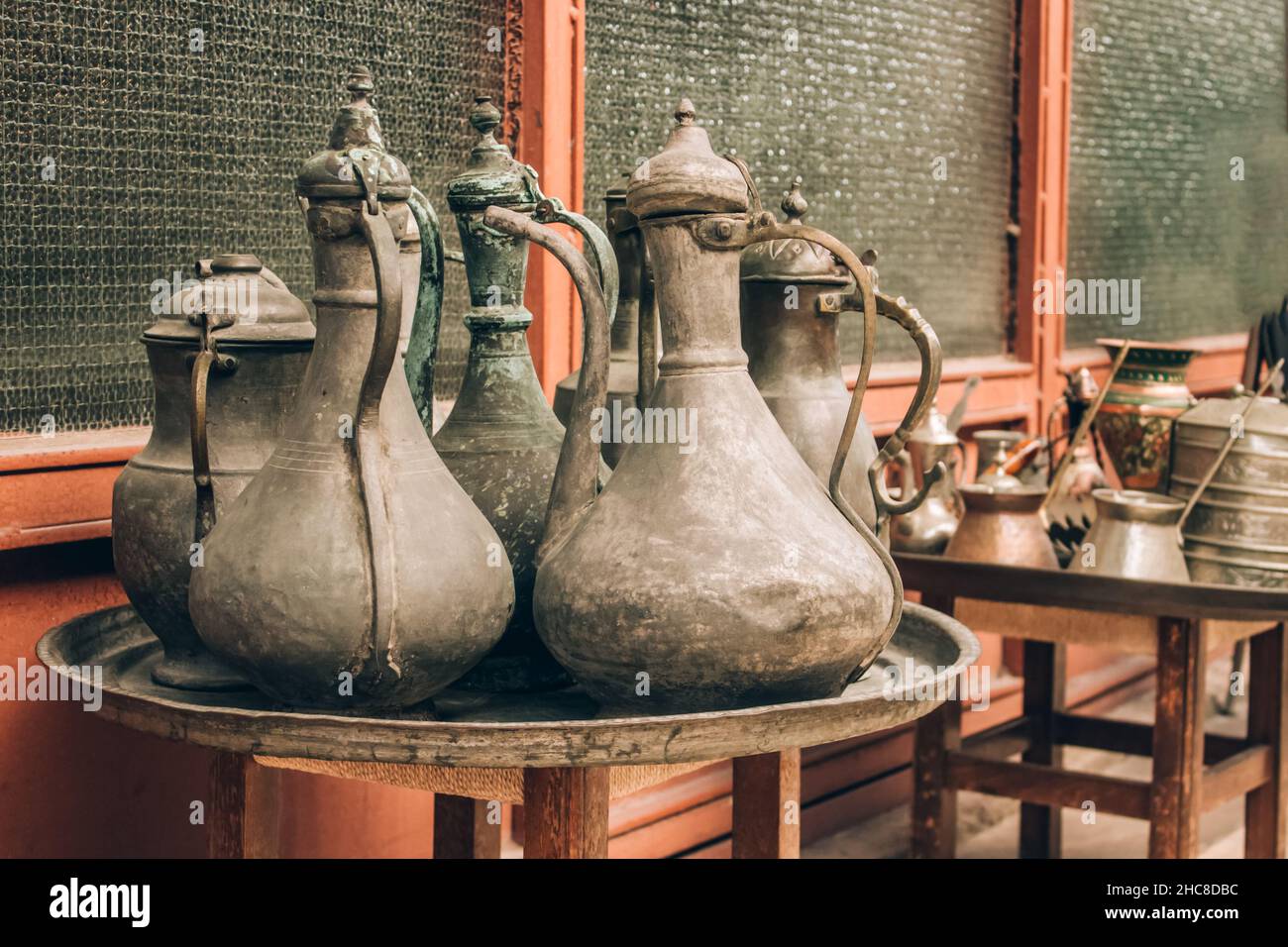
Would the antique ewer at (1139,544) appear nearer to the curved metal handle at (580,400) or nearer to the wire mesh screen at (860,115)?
the wire mesh screen at (860,115)

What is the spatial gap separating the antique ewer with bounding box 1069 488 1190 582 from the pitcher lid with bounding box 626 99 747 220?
54.2 inches

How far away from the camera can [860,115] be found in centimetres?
334

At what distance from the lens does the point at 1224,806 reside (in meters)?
3.92

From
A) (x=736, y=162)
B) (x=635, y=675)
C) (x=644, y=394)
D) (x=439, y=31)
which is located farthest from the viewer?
(x=439, y=31)

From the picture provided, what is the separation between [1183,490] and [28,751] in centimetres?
204

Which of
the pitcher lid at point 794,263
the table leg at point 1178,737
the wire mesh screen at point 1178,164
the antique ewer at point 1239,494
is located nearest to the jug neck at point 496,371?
the pitcher lid at point 794,263

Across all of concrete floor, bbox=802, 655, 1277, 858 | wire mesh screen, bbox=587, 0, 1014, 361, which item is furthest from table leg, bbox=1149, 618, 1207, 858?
wire mesh screen, bbox=587, 0, 1014, 361

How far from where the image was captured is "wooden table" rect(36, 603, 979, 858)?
1.33 meters

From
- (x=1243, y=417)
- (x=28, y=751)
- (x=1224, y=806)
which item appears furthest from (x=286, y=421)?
(x=1224, y=806)

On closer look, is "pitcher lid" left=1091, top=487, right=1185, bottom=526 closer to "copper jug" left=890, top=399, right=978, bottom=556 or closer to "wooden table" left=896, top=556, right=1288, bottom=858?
"wooden table" left=896, top=556, right=1288, bottom=858

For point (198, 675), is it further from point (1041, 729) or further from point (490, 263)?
point (1041, 729)

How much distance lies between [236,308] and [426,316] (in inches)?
7.8

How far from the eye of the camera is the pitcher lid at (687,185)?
1487mm

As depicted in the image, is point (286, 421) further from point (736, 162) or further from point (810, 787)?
point (810, 787)
